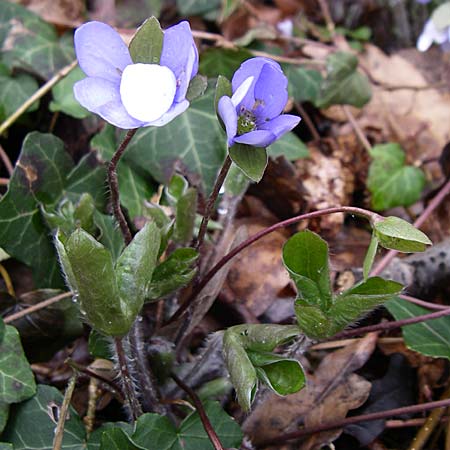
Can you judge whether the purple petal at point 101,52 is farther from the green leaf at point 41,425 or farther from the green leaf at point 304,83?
the green leaf at point 304,83

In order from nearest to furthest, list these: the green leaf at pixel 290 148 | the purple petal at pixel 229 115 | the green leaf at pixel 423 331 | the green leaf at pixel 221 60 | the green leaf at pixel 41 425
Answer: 1. the purple petal at pixel 229 115
2. the green leaf at pixel 41 425
3. the green leaf at pixel 423 331
4. the green leaf at pixel 290 148
5. the green leaf at pixel 221 60

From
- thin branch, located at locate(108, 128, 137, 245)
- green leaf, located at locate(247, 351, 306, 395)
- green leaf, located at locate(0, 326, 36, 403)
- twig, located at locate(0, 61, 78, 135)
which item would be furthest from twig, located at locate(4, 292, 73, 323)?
twig, located at locate(0, 61, 78, 135)

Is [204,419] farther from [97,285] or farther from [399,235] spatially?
[399,235]

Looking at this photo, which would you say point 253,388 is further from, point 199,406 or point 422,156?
point 422,156

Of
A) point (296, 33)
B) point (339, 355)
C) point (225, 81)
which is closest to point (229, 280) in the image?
point (339, 355)

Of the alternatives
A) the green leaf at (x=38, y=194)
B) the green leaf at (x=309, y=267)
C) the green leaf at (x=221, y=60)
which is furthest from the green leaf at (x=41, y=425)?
the green leaf at (x=221, y=60)

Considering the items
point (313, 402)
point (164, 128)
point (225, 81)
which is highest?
point (225, 81)

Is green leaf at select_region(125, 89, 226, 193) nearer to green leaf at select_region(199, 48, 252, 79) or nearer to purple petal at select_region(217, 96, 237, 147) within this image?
green leaf at select_region(199, 48, 252, 79)

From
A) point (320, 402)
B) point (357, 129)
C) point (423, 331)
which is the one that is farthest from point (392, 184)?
point (320, 402)
